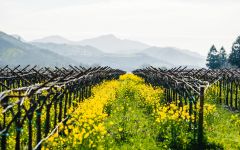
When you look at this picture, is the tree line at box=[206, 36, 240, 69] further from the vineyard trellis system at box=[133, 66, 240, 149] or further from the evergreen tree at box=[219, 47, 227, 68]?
the vineyard trellis system at box=[133, 66, 240, 149]

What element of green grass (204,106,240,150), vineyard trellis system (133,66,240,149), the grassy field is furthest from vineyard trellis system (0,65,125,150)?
green grass (204,106,240,150)

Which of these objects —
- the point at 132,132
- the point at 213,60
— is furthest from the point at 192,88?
the point at 213,60

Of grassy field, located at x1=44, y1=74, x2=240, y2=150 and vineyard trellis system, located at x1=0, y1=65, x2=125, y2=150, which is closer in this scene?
vineyard trellis system, located at x1=0, y1=65, x2=125, y2=150

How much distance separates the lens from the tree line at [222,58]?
8544 centimetres

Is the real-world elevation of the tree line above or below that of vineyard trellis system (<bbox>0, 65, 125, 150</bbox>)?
above

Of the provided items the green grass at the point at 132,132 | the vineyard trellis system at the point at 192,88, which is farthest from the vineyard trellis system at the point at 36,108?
the vineyard trellis system at the point at 192,88

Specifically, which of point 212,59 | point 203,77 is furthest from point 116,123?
point 212,59

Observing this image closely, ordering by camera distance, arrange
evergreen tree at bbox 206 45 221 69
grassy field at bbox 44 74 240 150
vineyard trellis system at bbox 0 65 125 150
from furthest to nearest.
Result: evergreen tree at bbox 206 45 221 69, grassy field at bbox 44 74 240 150, vineyard trellis system at bbox 0 65 125 150

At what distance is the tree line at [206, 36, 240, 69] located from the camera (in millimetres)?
85438

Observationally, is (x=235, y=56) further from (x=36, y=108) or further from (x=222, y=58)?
(x=36, y=108)

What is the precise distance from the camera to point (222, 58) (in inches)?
4402

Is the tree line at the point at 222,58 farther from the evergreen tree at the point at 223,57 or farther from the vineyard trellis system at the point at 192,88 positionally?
the vineyard trellis system at the point at 192,88

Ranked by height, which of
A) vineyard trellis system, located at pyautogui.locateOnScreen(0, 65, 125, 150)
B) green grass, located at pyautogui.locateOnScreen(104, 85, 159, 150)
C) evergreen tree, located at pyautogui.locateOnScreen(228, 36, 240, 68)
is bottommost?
green grass, located at pyautogui.locateOnScreen(104, 85, 159, 150)

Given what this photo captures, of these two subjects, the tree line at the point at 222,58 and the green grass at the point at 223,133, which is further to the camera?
the tree line at the point at 222,58
